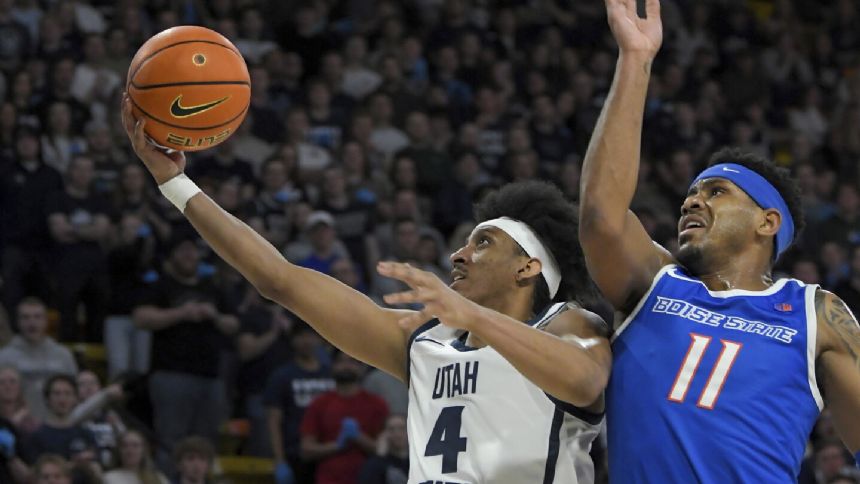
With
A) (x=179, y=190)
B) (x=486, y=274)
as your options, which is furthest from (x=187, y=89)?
(x=486, y=274)

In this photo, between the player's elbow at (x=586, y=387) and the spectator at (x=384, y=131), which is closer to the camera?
the player's elbow at (x=586, y=387)

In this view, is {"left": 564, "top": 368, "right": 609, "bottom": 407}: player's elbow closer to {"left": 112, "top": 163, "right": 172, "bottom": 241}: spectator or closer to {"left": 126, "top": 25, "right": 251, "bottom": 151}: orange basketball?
{"left": 126, "top": 25, "right": 251, "bottom": 151}: orange basketball

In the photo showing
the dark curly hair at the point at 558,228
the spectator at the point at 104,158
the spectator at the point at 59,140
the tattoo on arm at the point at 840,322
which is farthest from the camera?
the spectator at the point at 59,140

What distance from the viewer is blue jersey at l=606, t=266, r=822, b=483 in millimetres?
4004

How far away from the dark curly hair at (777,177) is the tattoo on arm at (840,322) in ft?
1.18

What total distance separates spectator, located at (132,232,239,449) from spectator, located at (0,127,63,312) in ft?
2.87

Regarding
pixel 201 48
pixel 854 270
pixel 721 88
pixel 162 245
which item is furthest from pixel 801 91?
pixel 201 48

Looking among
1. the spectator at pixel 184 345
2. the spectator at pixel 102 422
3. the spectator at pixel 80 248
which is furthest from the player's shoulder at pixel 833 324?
the spectator at pixel 80 248

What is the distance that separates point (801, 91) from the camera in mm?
16203

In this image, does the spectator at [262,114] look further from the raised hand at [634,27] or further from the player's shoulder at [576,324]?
the raised hand at [634,27]

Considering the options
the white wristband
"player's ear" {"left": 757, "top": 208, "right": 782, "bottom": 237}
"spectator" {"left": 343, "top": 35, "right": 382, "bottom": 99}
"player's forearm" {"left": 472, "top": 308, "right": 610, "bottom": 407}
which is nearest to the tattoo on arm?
"player's ear" {"left": 757, "top": 208, "right": 782, "bottom": 237}

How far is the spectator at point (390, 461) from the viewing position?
9031mm

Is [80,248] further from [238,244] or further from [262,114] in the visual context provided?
[238,244]

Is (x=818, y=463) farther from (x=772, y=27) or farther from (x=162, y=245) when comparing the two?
(x=772, y=27)
